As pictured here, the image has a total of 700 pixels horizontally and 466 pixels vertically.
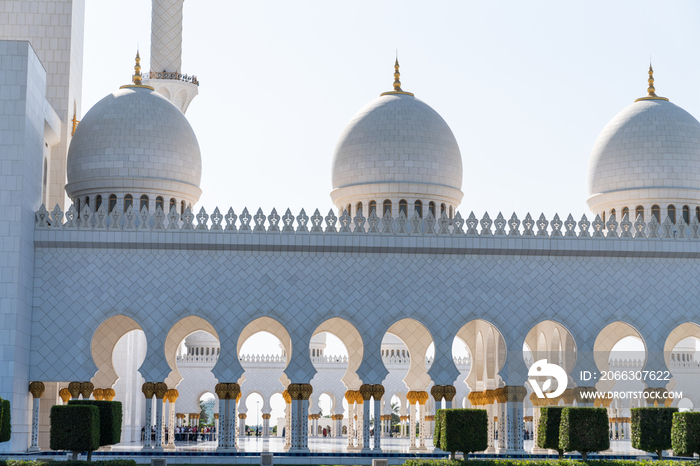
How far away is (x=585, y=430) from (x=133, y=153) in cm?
1058

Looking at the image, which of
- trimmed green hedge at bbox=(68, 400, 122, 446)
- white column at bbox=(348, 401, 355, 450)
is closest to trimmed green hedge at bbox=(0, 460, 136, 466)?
trimmed green hedge at bbox=(68, 400, 122, 446)

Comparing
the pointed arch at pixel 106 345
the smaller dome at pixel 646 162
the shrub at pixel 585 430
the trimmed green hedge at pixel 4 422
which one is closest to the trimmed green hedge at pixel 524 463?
the shrub at pixel 585 430

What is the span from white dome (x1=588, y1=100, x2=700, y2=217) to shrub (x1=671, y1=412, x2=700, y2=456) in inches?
301

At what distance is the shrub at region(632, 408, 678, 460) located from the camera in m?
12.5

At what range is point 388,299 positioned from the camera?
16.2 metres

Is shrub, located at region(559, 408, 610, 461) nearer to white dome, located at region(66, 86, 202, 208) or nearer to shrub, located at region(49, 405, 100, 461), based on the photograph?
shrub, located at region(49, 405, 100, 461)

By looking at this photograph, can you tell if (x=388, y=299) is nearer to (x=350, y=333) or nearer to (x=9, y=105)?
(x=350, y=333)

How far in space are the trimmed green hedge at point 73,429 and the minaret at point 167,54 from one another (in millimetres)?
12720

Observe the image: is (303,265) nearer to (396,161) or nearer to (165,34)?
(396,161)

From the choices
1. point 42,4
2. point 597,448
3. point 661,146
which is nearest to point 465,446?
point 597,448

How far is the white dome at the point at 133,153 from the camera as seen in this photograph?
17734mm

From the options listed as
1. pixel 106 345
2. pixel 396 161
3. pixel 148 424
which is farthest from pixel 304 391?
pixel 396 161

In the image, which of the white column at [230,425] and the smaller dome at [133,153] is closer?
the white column at [230,425]

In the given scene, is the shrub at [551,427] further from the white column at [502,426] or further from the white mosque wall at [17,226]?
the white mosque wall at [17,226]
